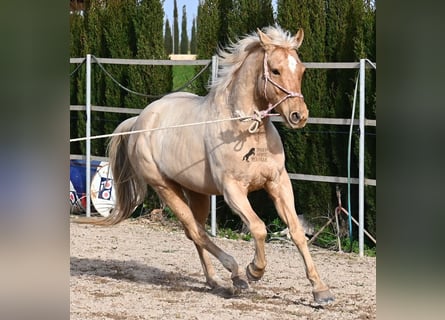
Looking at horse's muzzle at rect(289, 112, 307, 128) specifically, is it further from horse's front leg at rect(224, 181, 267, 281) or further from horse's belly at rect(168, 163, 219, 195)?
horse's belly at rect(168, 163, 219, 195)

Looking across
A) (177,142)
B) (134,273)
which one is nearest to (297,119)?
(177,142)

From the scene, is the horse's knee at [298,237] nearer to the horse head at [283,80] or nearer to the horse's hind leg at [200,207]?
the horse head at [283,80]

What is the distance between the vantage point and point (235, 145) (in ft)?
16.2

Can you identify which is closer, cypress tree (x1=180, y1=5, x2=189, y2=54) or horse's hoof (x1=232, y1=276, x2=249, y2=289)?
horse's hoof (x1=232, y1=276, x2=249, y2=289)

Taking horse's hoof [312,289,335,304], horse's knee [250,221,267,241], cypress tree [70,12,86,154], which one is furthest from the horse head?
cypress tree [70,12,86,154]

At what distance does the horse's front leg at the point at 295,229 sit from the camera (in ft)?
15.7

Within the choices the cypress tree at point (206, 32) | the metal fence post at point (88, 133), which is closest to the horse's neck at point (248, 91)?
the cypress tree at point (206, 32)

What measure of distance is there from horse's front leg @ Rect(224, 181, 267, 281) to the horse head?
501mm

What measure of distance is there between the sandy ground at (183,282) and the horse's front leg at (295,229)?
0.12 m

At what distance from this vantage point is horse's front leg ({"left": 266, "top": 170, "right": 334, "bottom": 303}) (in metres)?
4.79

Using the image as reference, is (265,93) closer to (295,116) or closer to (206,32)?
(295,116)

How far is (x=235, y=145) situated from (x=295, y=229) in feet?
1.97
